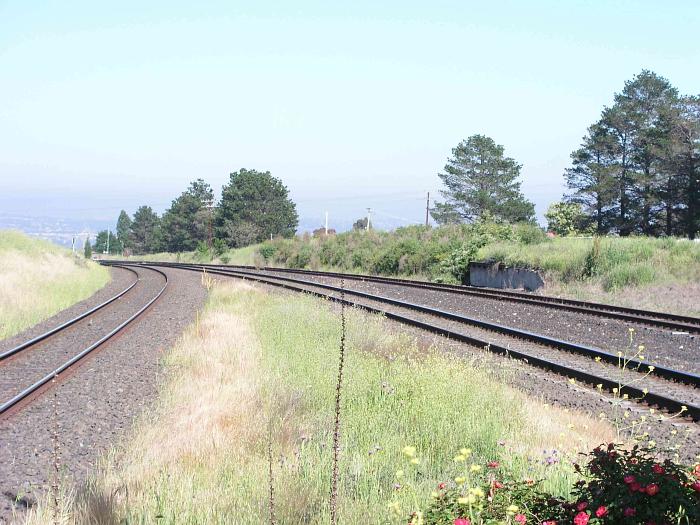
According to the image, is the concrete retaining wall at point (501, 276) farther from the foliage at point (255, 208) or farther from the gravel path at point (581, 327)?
the foliage at point (255, 208)

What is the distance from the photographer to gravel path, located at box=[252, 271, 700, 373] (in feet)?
39.2

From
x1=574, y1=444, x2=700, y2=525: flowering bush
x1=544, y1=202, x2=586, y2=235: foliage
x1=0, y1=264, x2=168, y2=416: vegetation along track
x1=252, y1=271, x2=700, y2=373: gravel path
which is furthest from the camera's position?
x1=544, y1=202, x2=586, y2=235: foliage

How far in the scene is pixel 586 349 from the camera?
11.6m

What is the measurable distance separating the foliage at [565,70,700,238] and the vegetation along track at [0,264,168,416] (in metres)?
36.6

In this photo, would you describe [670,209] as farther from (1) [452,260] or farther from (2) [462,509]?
(2) [462,509]

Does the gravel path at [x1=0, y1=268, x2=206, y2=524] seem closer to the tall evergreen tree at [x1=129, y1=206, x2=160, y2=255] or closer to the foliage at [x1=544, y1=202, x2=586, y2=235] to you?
the foliage at [x1=544, y1=202, x2=586, y2=235]

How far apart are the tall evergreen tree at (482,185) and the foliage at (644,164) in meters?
9.21

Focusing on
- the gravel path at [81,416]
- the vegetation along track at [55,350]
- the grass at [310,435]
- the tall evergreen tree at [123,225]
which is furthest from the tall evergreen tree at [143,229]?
the grass at [310,435]

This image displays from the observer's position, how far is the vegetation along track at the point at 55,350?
32.8 feet

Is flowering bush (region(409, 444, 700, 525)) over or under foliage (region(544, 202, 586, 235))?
under

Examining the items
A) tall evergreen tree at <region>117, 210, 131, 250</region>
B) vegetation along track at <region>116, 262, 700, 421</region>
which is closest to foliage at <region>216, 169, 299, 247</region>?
vegetation along track at <region>116, 262, 700, 421</region>

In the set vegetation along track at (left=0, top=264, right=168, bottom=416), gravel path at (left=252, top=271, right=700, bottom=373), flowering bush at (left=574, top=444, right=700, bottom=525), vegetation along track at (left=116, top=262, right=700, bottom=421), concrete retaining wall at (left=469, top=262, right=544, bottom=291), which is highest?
concrete retaining wall at (left=469, top=262, right=544, bottom=291)

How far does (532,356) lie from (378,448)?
19.6 ft

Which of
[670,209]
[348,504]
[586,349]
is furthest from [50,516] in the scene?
[670,209]
